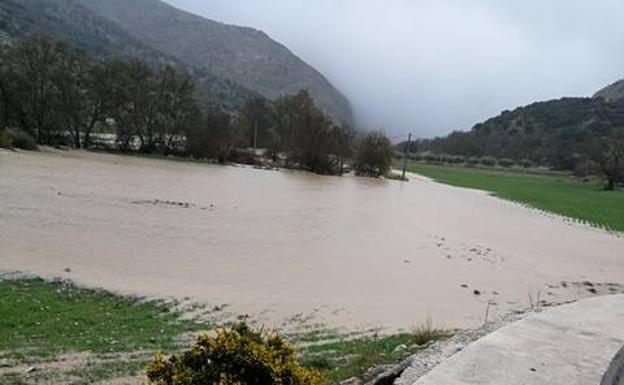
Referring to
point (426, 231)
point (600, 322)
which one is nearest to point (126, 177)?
point (426, 231)

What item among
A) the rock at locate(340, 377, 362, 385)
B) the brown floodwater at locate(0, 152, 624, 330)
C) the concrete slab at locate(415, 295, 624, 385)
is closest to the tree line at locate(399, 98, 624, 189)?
the brown floodwater at locate(0, 152, 624, 330)

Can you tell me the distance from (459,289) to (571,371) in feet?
40.9

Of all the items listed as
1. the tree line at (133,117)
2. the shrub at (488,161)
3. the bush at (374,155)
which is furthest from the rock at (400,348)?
the shrub at (488,161)

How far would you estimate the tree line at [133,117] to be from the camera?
6906cm

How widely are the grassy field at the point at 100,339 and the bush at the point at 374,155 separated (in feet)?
229

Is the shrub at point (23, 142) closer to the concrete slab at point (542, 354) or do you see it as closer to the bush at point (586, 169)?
the concrete slab at point (542, 354)

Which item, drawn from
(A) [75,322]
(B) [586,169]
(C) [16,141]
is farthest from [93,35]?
(A) [75,322]

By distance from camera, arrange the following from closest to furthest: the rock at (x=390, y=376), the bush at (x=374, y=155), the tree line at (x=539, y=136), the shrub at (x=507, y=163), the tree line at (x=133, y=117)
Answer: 1. the rock at (x=390, y=376)
2. the tree line at (x=133, y=117)
3. the bush at (x=374, y=155)
4. the tree line at (x=539, y=136)
5. the shrub at (x=507, y=163)

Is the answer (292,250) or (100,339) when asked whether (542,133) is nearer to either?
(292,250)

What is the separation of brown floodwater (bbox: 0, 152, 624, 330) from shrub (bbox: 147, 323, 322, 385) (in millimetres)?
8054

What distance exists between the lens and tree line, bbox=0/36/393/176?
2719 inches

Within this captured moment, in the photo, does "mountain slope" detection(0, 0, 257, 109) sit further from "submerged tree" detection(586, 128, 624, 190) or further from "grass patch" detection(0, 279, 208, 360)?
"grass patch" detection(0, 279, 208, 360)

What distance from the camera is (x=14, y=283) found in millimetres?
13047

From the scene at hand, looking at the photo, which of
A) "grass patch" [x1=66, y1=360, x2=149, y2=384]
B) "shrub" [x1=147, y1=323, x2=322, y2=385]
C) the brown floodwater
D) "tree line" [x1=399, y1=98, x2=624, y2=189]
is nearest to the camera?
"shrub" [x1=147, y1=323, x2=322, y2=385]
